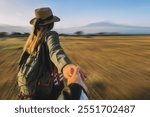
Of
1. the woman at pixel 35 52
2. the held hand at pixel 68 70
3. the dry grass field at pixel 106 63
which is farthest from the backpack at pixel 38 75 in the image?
the dry grass field at pixel 106 63

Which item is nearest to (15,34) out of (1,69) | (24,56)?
(1,69)

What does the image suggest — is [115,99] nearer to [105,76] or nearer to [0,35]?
[105,76]

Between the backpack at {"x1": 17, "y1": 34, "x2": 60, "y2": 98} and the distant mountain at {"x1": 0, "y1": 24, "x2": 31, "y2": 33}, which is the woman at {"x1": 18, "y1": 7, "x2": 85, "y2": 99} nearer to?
the backpack at {"x1": 17, "y1": 34, "x2": 60, "y2": 98}

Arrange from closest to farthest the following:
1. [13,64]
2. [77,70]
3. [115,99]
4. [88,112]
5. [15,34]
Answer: [77,70]
[88,112]
[115,99]
[15,34]
[13,64]

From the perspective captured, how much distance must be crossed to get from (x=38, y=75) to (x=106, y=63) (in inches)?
74.5

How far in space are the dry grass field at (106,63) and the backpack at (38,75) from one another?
108 centimetres

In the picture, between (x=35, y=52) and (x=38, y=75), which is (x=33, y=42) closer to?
(x=35, y=52)

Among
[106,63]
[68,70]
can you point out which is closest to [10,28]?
[106,63]

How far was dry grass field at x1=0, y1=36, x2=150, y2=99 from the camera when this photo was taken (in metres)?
2.90

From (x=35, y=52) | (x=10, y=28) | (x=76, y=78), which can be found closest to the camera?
(x=76, y=78)

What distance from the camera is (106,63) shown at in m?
3.51

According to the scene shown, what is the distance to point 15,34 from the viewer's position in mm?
3066

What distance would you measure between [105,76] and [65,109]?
0.80 m

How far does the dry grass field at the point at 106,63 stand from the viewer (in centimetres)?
290
